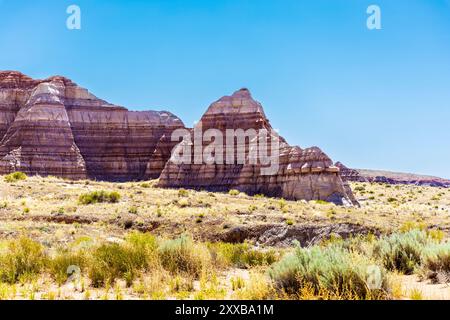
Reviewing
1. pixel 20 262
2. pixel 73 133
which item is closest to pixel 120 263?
pixel 20 262

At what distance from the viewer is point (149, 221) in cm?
2500

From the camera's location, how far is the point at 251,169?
5100 centimetres

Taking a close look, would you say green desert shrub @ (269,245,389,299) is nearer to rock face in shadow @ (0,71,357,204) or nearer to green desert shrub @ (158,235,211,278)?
green desert shrub @ (158,235,211,278)

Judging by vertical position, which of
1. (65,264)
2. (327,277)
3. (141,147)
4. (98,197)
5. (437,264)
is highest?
(141,147)

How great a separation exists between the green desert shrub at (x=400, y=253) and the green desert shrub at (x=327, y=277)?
8.52 feet

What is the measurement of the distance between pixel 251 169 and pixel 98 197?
74.2 feet

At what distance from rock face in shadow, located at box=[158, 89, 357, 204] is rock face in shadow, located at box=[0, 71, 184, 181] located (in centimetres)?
1519

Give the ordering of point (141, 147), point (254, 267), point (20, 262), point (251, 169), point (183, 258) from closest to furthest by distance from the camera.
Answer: point (254, 267), point (183, 258), point (20, 262), point (251, 169), point (141, 147)

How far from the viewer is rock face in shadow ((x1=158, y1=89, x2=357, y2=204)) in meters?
44.9

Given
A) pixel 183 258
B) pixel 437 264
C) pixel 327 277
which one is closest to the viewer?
pixel 327 277

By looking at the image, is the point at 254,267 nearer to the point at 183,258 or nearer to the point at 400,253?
the point at 183,258

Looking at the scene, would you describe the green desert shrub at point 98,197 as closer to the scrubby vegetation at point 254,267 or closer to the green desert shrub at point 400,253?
the scrubby vegetation at point 254,267

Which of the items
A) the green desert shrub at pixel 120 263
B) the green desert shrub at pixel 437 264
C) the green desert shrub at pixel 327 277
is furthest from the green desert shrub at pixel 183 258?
the green desert shrub at pixel 437 264
